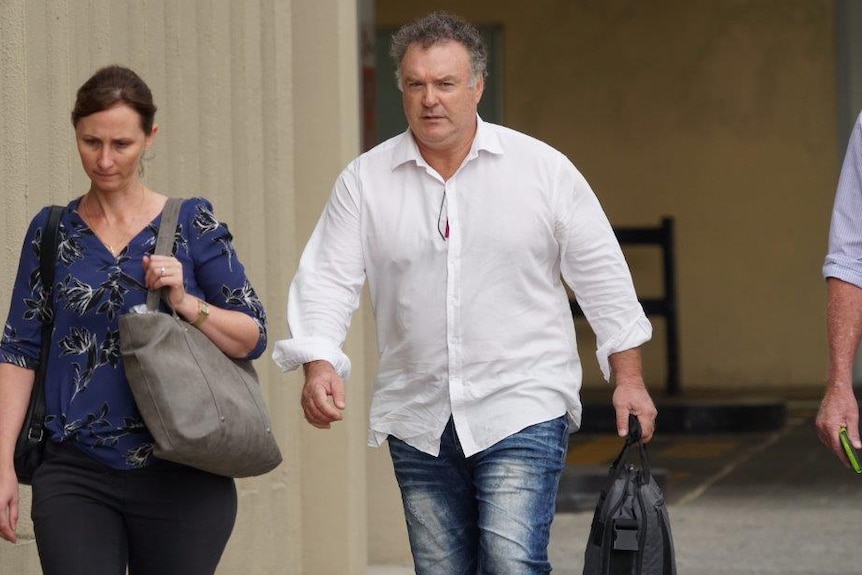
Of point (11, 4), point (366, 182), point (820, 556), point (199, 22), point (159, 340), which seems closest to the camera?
point (159, 340)

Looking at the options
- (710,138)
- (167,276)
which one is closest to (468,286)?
(167,276)

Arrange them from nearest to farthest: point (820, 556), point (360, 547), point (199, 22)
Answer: point (199, 22) → point (360, 547) → point (820, 556)

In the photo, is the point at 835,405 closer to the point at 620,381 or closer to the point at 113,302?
the point at 620,381

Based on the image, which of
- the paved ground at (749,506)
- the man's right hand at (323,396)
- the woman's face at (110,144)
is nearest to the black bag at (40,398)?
the woman's face at (110,144)

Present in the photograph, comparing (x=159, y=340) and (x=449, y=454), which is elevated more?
(x=159, y=340)

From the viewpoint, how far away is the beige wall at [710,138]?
16.7m

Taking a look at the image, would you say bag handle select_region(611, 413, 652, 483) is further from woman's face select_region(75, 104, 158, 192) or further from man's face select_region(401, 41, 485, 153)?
woman's face select_region(75, 104, 158, 192)

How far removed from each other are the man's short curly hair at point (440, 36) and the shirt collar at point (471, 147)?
0.14 meters

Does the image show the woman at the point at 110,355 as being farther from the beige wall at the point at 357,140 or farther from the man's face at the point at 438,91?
the beige wall at the point at 357,140

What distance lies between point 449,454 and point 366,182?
71 centimetres

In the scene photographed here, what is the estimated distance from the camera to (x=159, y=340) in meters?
3.85

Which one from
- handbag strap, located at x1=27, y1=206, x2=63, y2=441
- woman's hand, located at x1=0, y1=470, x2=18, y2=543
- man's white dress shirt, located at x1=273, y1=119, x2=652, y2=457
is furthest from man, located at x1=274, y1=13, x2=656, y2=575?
woman's hand, located at x1=0, y1=470, x2=18, y2=543

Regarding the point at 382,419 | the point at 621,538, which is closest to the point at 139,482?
the point at 382,419

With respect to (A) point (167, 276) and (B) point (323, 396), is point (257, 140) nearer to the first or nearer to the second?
(B) point (323, 396)
